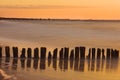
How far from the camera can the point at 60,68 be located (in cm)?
1688

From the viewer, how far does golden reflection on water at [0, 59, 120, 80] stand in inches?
578

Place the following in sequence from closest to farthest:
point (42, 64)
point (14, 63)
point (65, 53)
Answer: point (14, 63)
point (42, 64)
point (65, 53)

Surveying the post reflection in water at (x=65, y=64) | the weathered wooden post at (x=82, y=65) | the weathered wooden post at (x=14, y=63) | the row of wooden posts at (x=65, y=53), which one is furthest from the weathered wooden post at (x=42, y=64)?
the weathered wooden post at (x=82, y=65)

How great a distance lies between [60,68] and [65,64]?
1.33 metres

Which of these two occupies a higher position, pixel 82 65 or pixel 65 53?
pixel 65 53

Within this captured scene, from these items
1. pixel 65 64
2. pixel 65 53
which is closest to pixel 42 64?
pixel 65 64

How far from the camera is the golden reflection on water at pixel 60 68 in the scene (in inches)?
578

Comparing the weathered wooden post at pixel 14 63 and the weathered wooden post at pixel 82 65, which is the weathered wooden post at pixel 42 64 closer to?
the weathered wooden post at pixel 14 63

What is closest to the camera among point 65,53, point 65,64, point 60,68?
point 60,68

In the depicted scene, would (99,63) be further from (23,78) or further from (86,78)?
(23,78)

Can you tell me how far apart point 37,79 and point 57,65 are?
4030mm

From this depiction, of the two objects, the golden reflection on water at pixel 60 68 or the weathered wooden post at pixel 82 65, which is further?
the weathered wooden post at pixel 82 65

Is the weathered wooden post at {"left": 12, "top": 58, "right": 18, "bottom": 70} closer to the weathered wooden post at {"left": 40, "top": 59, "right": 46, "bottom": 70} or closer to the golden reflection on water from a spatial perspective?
the golden reflection on water

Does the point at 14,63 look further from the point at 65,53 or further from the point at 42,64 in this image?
the point at 65,53
